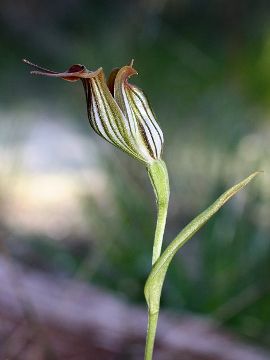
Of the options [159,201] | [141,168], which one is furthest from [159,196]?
[141,168]

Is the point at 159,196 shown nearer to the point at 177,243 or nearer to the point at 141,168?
the point at 177,243

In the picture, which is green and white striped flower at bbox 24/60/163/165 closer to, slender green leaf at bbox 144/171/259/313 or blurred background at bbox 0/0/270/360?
slender green leaf at bbox 144/171/259/313

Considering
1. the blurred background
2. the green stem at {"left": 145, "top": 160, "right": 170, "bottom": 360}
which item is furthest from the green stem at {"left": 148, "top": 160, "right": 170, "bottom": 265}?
the blurred background

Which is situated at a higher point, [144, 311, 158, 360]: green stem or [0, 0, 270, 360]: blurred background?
[0, 0, 270, 360]: blurred background

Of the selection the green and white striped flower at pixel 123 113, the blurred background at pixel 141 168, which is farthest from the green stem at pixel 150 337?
the blurred background at pixel 141 168

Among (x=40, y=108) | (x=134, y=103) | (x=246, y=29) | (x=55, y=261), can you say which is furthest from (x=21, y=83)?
(x=134, y=103)
